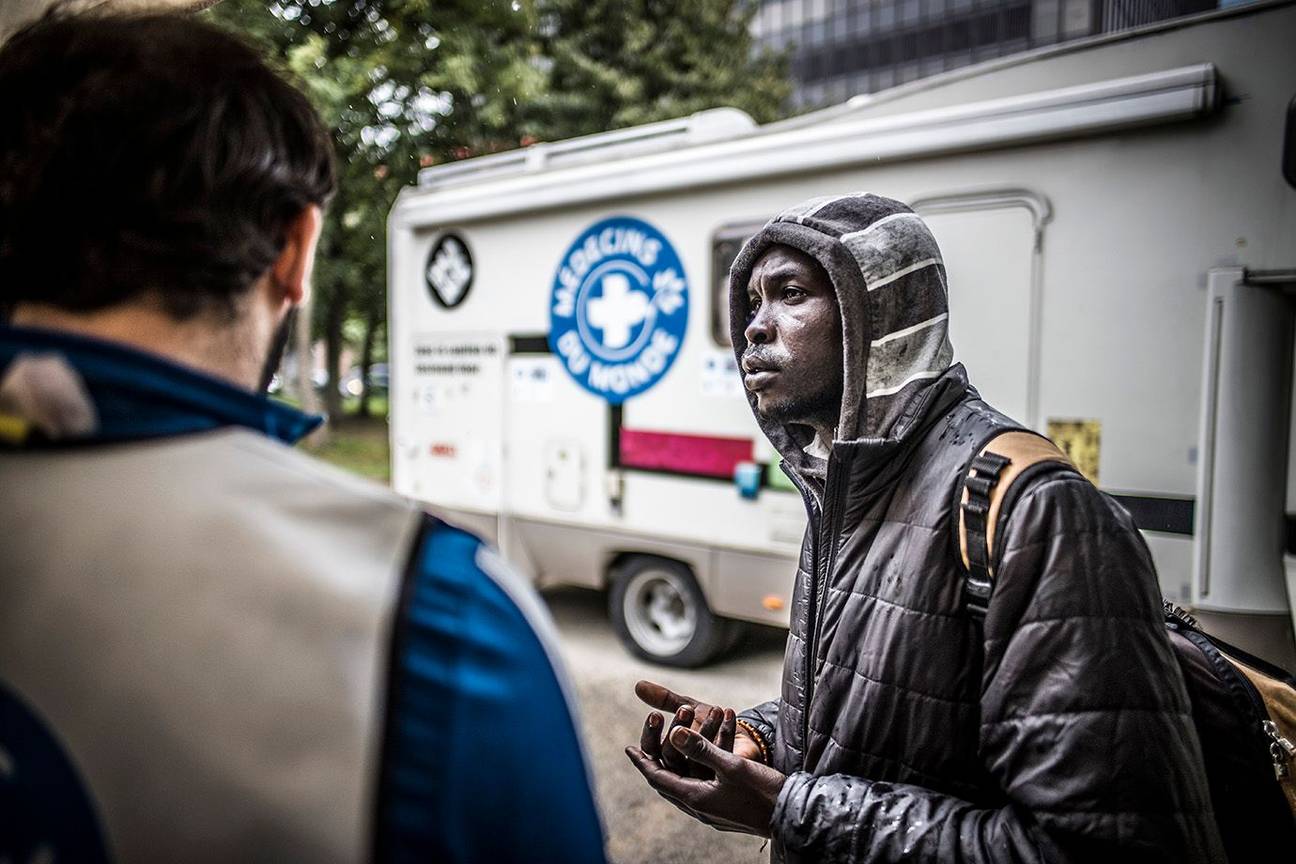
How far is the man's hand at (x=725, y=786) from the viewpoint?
4.69ft

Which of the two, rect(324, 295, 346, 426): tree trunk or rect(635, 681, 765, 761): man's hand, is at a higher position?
rect(324, 295, 346, 426): tree trunk

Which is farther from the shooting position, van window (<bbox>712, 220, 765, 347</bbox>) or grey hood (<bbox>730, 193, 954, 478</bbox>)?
van window (<bbox>712, 220, 765, 347</bbox>)

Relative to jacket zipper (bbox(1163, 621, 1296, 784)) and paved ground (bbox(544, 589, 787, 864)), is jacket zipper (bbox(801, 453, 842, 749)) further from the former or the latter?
paved ground (bbox(544, 589, 787, 864))

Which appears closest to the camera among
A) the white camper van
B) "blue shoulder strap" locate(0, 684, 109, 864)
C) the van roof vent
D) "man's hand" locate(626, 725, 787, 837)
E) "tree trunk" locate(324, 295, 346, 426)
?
"blue shoulder strap" locate(0, 684, 109, 864)

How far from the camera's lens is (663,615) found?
18.3 ft

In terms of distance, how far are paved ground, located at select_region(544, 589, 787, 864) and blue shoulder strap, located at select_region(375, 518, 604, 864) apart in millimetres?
2739

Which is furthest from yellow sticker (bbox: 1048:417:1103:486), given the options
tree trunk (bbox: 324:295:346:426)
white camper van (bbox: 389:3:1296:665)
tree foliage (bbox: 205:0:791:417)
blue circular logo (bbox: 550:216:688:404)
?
tree trunk (bbox: 324:295:346:426)

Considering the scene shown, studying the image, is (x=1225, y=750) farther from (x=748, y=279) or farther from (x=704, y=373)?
(x=704, y=373)

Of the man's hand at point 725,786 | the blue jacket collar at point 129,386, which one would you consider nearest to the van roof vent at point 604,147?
the man's hand at point 725,786

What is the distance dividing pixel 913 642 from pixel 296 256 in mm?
1014

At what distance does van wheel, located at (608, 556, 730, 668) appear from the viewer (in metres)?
5.25

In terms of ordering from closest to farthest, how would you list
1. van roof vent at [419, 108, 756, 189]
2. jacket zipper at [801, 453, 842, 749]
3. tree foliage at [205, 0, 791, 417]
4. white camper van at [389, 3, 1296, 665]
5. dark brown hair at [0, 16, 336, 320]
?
dark brown hair at [0, 16, 336, 320], jacket zipper at [801, 453, 842, 749], white camper van at [389, 3, 1296, 665], van roof vent at [419, 108, 756, 189], tree foliage at [205, 0, 791, 417]

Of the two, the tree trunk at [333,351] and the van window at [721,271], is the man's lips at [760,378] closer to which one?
the van window at [721,271]

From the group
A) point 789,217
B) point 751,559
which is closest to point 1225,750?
point 789,217
